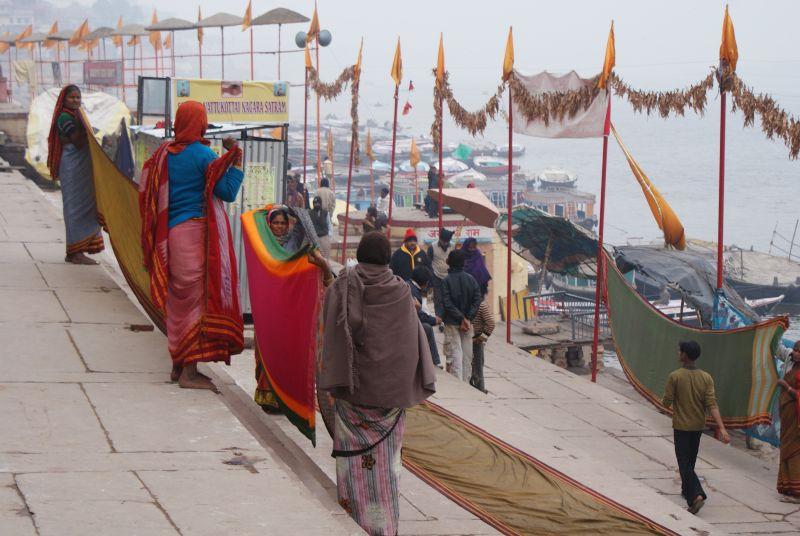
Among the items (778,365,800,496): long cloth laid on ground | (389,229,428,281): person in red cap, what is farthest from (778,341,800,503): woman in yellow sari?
(389,229,428,281): person in red cap

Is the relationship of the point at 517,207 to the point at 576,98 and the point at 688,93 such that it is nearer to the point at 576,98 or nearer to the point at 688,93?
the point at 576,98

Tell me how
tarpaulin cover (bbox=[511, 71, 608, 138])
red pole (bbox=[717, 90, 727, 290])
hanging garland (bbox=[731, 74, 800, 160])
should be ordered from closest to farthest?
red pole (bbox=[717, 90, 727, 290]) < hanging garland (bbox=[731, 74, 800, 160]) < tarpaulin cover (bbox=[511, 71, 608, 138])

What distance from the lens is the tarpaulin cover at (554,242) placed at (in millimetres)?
14102

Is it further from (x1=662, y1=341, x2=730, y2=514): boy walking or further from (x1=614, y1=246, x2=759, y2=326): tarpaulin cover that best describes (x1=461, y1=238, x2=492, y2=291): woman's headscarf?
(x1=662, y1=341, x2=730, y2=514): boy walking

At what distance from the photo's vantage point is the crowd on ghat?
4.30 metres

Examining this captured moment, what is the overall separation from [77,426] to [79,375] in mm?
825

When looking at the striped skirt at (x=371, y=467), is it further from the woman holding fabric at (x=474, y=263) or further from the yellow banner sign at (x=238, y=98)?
the yellow banner sign at (x=238, y=98)

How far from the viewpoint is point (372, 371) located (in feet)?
14.1

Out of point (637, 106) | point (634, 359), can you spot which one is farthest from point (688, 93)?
point (634, 359)

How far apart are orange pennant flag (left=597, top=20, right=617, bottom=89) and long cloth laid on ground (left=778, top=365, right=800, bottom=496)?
396 centimetres

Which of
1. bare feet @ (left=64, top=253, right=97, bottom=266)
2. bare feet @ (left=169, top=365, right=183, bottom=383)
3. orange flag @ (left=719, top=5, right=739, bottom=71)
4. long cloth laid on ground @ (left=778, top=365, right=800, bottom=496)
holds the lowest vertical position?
long cloth laid on ground @ (left=778, top=365, right=800, bottom=496)

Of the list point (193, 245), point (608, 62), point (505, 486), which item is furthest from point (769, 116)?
point (193, 245)

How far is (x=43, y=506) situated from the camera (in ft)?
12.0

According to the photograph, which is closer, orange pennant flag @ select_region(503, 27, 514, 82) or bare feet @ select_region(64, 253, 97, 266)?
bare feet @ select_region(64, 253, 97, 266)
